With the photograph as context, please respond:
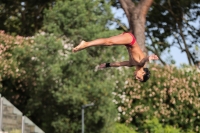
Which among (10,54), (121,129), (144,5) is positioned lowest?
(121,129)

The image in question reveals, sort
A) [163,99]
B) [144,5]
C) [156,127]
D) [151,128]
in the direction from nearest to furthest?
[144,5], [156,127], [151,128], [163,99]

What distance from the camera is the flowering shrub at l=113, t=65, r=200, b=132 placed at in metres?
30.2

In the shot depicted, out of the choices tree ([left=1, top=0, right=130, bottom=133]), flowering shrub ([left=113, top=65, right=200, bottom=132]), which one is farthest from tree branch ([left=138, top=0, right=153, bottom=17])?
flowering shrub ([left=113, top=65, right=200, bottom=132])

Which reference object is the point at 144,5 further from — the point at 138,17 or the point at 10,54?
the point at 10,54

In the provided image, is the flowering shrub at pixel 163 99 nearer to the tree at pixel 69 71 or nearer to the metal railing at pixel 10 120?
the tree at pixel 69 71

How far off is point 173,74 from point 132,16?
966cm

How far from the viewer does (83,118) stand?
1001 inches

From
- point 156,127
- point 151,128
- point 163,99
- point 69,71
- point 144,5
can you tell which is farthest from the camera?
point 163,99

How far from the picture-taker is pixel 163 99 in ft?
101

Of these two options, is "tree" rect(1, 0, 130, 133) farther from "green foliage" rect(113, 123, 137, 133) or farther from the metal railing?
the metal railing

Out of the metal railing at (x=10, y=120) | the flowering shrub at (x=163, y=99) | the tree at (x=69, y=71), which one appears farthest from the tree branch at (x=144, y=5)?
the flowering shrub at (x=163, y=99)

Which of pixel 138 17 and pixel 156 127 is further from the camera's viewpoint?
pixel 156 127

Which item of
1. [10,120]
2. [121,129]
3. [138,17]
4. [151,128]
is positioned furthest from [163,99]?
[10,120]

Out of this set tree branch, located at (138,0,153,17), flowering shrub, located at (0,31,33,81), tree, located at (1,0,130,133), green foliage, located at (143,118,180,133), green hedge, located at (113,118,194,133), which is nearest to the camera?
tree branch, located at (138,0,153,17)
